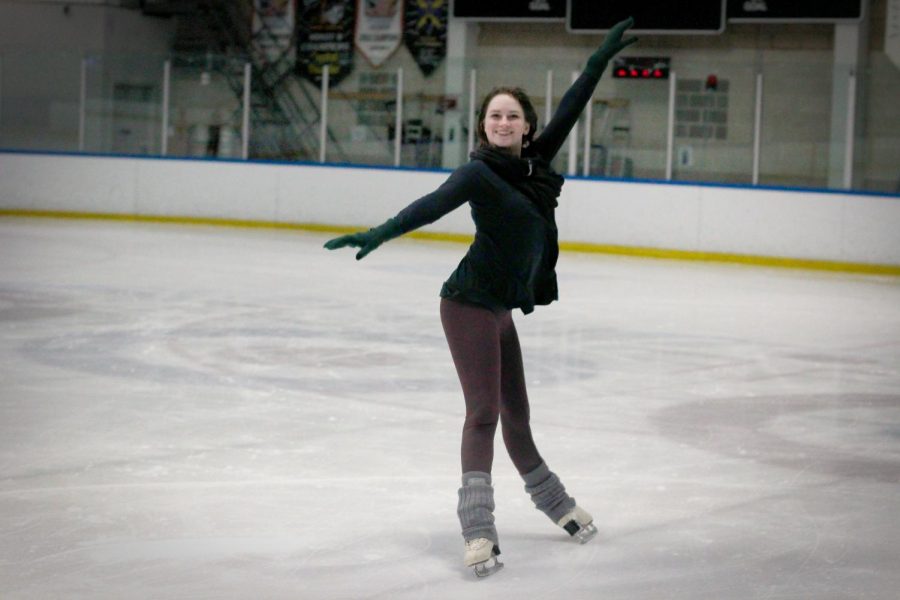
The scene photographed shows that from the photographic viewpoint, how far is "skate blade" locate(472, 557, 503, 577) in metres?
3.31

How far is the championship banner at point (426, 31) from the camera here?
1820 cm

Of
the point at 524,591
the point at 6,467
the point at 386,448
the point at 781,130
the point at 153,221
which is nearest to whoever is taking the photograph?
the point at 524,591

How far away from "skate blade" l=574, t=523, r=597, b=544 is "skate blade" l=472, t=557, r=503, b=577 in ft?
1.08

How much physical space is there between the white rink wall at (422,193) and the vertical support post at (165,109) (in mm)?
161

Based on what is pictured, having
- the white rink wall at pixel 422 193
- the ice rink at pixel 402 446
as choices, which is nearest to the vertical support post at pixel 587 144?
the white rink wall at pixel 422 193

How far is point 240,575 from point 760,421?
9.23 feet

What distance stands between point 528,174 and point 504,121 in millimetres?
137

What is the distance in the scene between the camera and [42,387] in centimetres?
573

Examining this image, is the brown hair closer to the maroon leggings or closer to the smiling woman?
the smiling woman

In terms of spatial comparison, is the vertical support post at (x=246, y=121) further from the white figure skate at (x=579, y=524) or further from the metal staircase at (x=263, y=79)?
the white figure skate at (x=579, y=524)

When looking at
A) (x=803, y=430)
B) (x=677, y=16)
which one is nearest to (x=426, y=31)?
(x=677, y=16)

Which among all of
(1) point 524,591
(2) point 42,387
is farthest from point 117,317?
(1) point 524,591

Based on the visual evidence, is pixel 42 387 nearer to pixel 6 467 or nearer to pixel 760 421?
pixel 6 467

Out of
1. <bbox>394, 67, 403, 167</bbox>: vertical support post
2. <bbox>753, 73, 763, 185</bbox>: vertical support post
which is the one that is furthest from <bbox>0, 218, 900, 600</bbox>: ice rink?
<bbox>394, 67, 403, 167</bbox>: vertical support post
